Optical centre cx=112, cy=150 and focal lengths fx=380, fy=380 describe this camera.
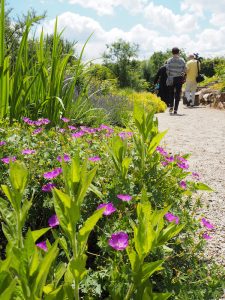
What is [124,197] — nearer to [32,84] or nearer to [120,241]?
[120,241]

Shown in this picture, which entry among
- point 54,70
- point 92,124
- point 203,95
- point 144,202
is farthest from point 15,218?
point 203,95

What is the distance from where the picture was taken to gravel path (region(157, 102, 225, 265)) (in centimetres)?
283

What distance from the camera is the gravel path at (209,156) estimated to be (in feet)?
9.28

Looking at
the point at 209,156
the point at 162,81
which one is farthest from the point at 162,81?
the point at 209,156

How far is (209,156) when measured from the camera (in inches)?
214

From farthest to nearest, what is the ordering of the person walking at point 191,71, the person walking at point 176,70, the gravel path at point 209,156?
the person walking at point 191,71, the person walking at point 176,70, the gravel path at point 209,156

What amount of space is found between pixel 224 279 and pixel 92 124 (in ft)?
12.7

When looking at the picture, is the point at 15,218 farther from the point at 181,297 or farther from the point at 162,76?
the point at 162,76

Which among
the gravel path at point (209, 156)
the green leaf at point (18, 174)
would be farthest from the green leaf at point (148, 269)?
the gravel path at point (209, 156)

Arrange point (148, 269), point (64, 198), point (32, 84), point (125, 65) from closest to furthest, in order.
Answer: point (64, 198) < point (148, 269) < point (32, 84) < point (125, 65)

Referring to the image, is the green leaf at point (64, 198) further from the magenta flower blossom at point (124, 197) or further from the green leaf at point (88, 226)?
the magenta flower blossom at point (124, 197)

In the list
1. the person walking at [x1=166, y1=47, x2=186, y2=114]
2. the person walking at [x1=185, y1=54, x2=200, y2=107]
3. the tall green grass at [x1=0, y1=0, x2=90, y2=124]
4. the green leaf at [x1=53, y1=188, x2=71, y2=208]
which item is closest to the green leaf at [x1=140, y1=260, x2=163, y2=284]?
the green leaf at [x1=53, y1=188, x2=71, y2=208]

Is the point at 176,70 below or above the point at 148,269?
above

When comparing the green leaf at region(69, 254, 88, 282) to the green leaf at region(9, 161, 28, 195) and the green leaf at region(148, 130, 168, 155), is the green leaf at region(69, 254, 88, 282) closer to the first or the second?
the green leaf at region(9, 161, 28, 195)
